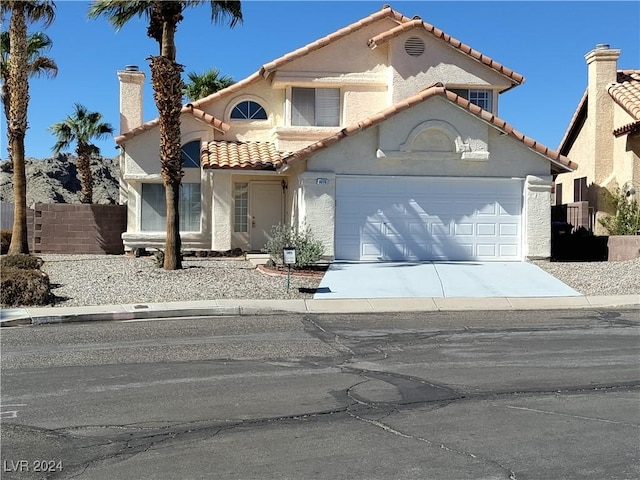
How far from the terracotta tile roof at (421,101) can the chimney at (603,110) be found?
18.9 feet

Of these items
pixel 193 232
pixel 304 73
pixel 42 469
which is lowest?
pixel 42 469

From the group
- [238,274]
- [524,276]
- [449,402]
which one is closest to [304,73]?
[238,274]

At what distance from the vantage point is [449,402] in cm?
831

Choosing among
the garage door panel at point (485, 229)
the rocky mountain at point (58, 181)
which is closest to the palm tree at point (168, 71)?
the garage door panel at point (485, 229)

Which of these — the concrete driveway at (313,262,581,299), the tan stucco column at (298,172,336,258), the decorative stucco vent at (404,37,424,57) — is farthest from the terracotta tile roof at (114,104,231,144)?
the concrete driveway at (313,262,581,299)

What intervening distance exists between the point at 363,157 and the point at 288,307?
6.92 meters

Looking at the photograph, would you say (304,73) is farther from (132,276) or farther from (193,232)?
(132,276)

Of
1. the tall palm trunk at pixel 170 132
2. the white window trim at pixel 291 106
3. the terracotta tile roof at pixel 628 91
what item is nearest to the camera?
the tall palm trunk at pixel 170 132

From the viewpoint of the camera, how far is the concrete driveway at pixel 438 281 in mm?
18000

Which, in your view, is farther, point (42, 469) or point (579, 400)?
point (579, 400)

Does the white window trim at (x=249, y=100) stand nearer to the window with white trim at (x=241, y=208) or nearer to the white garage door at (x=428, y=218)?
the window with white trim at (x=241, y=208)

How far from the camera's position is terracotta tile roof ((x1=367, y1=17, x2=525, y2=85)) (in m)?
24.5

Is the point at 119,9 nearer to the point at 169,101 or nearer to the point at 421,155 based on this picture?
the point at 169,101

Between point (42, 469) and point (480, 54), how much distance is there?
71.5 feet
